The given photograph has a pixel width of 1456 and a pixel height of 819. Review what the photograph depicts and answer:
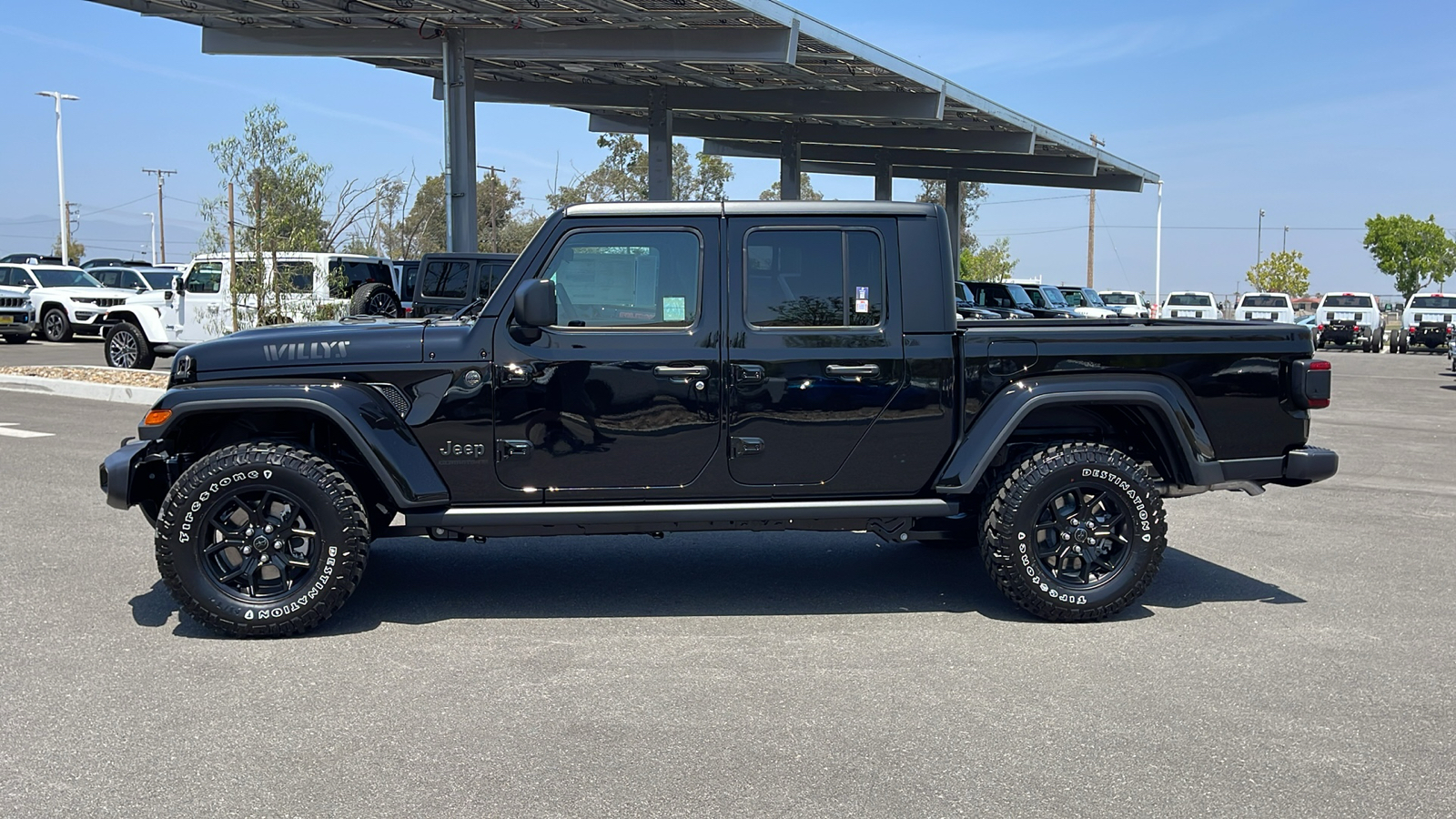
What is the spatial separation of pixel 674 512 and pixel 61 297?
94.9ft

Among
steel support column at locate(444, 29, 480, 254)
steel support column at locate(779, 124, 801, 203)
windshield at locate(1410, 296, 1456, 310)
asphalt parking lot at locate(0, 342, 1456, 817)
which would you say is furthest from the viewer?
windshield at locate(1410, 296, 1456, 310)

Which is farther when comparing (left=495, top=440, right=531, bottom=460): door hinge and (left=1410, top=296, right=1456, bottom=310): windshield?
(left=1410, top=296, right=1456, bottom=310): windshield

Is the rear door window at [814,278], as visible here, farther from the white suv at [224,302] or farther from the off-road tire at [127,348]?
the off-road tire at [127,348]

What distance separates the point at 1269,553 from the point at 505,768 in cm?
524

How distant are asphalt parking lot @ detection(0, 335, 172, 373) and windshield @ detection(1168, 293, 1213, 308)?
28881mm

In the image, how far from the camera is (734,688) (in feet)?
16.2

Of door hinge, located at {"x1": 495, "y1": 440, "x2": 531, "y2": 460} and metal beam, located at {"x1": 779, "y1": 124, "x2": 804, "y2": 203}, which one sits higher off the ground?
metal beam, located at {"x1": 779, "y1": 124, "x2": 804, "y2": 203}

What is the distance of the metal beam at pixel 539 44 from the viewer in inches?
830

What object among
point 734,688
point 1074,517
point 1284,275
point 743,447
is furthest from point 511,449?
point 1284,275

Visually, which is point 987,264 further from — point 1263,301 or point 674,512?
point 674,512

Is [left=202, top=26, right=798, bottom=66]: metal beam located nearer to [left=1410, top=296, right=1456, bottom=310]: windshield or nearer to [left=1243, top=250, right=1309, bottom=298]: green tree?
[left=1410, top=296, right=1456, bottom=310]: windshield

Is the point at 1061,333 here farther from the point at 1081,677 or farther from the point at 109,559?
the point at 109,559

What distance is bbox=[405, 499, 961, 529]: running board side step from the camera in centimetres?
568

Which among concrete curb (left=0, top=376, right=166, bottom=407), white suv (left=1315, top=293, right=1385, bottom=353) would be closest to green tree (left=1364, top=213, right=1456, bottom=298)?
white suv (left=1315, top=293, right=1385, bottom=353)
